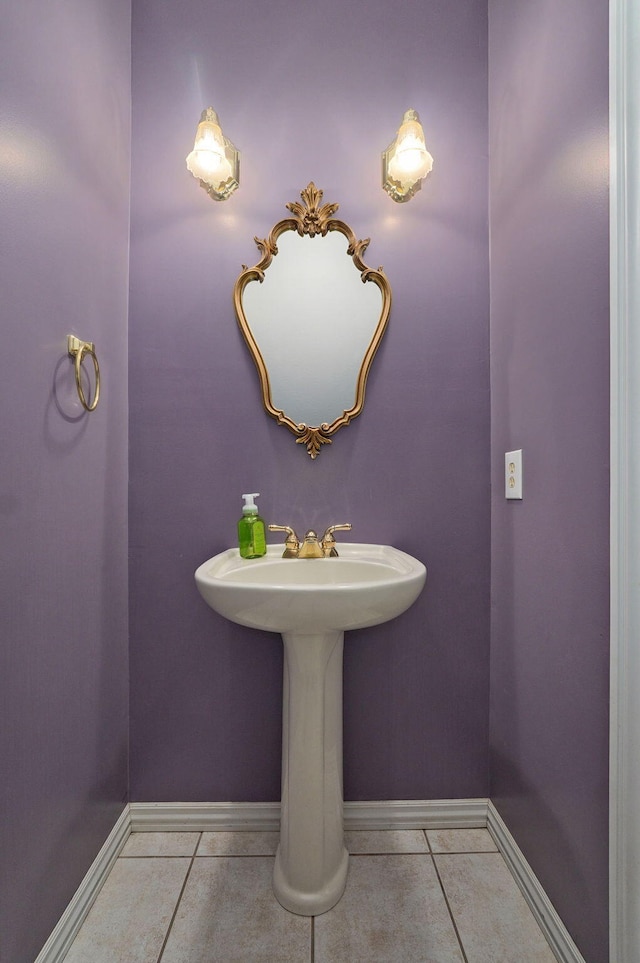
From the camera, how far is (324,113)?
1335 mm

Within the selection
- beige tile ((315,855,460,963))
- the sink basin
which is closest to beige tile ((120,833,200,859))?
beige tile ((315,855,460,963))

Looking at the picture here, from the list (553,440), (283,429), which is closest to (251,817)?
(283,429)

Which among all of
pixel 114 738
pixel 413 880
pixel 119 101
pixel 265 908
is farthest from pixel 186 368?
pixel 413 880

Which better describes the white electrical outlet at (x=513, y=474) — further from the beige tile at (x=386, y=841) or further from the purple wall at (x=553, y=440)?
the beige tile at (x=386, y=841)

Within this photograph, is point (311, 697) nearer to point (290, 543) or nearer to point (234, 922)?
point (290, 543)

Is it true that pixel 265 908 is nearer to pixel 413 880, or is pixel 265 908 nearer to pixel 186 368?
pixel 413 880

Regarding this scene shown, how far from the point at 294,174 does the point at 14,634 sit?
4.44 feet

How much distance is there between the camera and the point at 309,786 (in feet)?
3.46

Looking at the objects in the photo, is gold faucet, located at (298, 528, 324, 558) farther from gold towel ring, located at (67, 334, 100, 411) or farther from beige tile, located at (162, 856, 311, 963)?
beige tile, located at (162, 856, 311, 963)

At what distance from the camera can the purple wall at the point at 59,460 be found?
84 centimetres

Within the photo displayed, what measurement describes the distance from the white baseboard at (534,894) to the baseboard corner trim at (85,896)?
1.02 m

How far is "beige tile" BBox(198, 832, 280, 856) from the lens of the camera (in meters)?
1.23

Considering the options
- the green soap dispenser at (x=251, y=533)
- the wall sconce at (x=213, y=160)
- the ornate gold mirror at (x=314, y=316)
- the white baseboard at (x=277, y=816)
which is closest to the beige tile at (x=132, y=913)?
the white baseboard at (x=277, y=816)

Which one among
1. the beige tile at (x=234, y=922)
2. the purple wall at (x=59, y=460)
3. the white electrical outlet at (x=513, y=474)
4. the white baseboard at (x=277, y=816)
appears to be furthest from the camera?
the white baseboard at (x=277, y=816)
